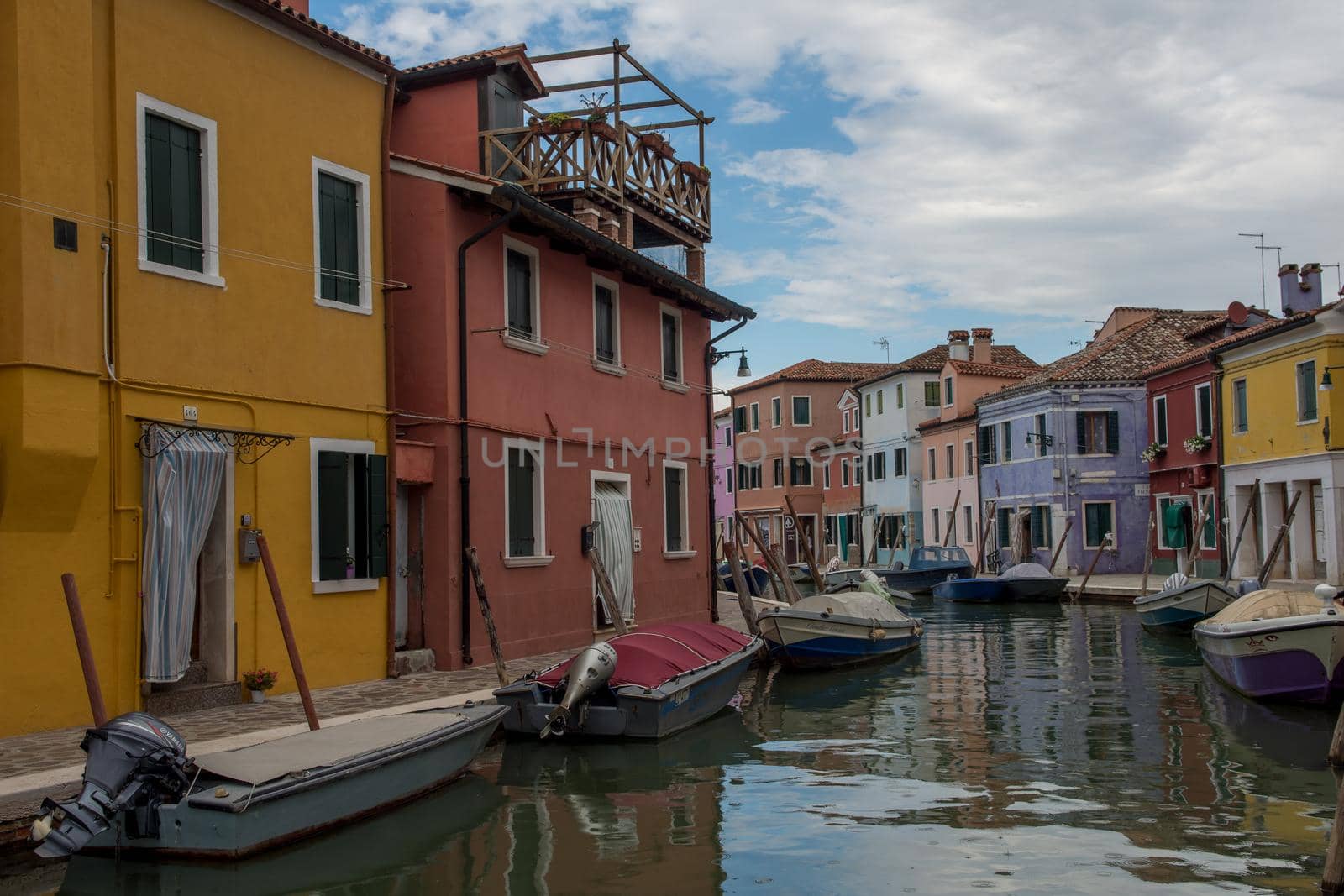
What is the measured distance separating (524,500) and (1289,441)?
2163 cm

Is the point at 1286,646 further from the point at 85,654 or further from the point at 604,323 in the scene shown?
the point at 85,654

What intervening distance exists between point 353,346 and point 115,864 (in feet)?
23.7

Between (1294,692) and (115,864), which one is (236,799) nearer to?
(115,864)

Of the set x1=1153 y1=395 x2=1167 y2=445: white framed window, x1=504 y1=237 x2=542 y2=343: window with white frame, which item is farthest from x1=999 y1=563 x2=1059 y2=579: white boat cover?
x1=504 y1=237 x2=542 y2=343: window with white frame

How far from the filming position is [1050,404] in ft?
140

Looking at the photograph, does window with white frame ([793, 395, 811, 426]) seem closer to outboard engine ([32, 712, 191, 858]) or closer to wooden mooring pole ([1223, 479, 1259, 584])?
wooden mooring pole ([1223, 479, 1259, 584])

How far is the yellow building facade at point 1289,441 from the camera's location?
2938 cm

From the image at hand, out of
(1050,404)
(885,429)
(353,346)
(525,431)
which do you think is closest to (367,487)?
(353,346)

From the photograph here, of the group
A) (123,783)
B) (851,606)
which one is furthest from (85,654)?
(851,606)

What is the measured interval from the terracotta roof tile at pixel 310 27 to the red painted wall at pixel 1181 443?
89.3ft

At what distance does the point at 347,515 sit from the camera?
14375mm

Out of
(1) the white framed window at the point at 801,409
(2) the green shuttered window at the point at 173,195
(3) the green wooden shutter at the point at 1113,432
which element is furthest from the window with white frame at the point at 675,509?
(1) the white framed window at the point at 801,409

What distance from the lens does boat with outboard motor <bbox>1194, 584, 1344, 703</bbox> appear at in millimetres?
14875

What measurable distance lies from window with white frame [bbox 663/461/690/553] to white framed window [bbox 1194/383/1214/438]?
19.4 metres
